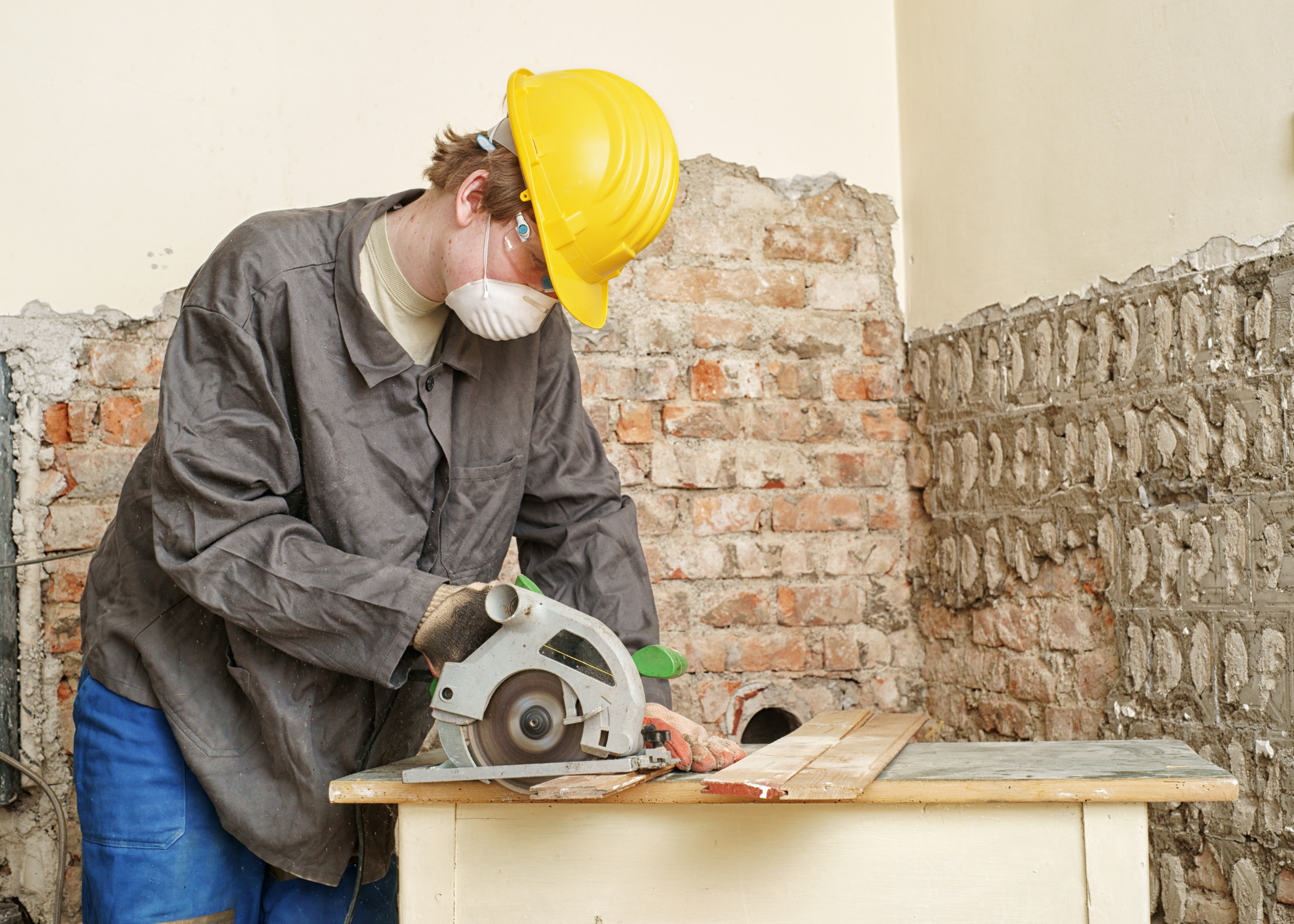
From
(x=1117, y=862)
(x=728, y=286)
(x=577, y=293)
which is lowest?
(x=1117, y=862)

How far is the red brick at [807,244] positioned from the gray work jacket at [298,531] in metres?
1.14

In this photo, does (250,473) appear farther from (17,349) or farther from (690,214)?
(690,214)

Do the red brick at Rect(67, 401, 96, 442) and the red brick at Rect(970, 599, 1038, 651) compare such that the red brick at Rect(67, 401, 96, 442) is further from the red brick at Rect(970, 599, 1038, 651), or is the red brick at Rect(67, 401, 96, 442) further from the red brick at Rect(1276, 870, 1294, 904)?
the red brick at Rect(1276, 870, 1294, 904)

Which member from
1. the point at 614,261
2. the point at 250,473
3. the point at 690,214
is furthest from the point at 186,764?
the point at 690,214

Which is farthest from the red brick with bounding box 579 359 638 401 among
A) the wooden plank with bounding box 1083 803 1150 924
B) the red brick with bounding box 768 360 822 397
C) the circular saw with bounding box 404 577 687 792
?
the wooden plank with bounding box 1083 803 1150 924

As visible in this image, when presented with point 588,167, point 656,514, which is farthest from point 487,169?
point 656,514

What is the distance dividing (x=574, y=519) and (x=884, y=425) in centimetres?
119

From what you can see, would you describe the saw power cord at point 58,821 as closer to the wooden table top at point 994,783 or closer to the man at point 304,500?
the man at point 304,500

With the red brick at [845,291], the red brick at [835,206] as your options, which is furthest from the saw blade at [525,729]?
the red brick at [835,206]

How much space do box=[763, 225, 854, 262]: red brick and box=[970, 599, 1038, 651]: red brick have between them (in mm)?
973

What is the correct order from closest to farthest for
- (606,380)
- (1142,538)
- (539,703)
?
(539,703) < (1142,538) < (606,380)

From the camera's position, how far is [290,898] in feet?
5.42

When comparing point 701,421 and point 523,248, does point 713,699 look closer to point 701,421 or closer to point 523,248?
point 701,421

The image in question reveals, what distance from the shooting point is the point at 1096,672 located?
2.18m
